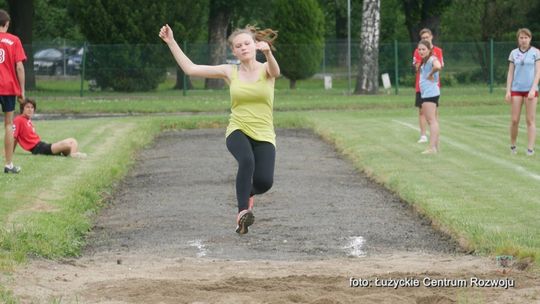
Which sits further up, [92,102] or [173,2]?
[173,2]

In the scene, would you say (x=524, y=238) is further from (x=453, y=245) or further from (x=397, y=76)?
(x=397, y=76)

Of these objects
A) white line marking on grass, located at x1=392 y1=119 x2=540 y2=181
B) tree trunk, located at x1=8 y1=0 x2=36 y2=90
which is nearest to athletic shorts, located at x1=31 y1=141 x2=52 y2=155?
white line marking on grass, located at x1=392 y1=119 x2=540 y2=181

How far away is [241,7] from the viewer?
2127 inches

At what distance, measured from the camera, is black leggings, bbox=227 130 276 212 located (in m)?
10.2

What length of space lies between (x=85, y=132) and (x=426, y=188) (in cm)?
1198

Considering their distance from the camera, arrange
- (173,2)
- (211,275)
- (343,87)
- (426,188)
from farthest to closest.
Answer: (343,87) → (173,2) → (426,188) → (211,275)

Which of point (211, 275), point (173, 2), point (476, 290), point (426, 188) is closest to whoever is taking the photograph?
point (476, 290)

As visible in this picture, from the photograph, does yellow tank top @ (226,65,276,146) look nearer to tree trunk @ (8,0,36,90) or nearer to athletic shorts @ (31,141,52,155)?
athletic shorts @ (31,141,52,155)

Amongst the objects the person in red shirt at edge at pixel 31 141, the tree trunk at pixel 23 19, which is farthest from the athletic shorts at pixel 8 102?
the tree trunk at pixel 23 19

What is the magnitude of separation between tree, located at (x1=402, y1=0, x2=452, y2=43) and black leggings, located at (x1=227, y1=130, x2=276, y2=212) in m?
45.1

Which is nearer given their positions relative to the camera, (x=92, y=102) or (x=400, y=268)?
(x=400, y=268)

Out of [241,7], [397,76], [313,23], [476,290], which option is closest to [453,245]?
[476,290]

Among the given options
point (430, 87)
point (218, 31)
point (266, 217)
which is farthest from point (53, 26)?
point (266, 217)

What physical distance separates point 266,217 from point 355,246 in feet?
7.13
